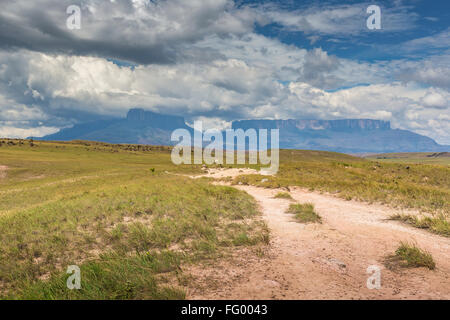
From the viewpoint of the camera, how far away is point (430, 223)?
11930 mm

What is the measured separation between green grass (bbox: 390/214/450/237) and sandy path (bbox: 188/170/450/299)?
56cm

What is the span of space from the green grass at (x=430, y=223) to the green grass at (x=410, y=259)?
14.0ft

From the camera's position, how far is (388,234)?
34.8 feet

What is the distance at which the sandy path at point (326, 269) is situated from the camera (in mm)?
5723

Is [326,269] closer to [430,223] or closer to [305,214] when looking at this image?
[305,214]

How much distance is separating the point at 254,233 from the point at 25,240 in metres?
9.10

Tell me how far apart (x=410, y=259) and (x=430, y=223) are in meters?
6.07

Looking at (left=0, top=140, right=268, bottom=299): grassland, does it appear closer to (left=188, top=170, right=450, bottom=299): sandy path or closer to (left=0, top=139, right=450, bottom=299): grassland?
(left=0, top=139, right=450, bottom=299): grassland

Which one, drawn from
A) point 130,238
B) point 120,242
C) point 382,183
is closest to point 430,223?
point 130,238

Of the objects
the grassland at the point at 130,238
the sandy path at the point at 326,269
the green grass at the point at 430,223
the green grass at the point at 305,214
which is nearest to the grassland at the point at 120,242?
the grassland at the point at 130,238

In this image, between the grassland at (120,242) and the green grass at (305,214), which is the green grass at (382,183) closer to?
the green grass at (305,214)
